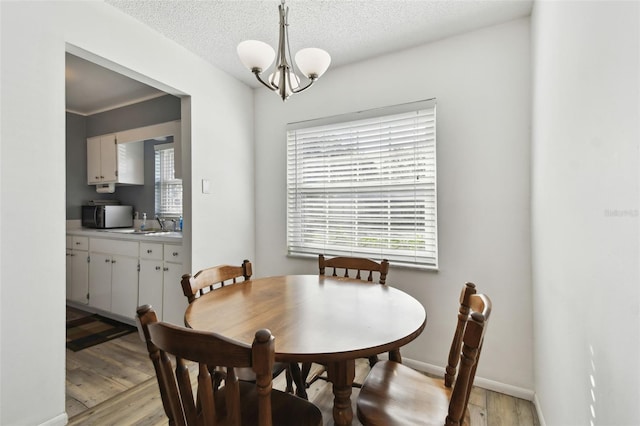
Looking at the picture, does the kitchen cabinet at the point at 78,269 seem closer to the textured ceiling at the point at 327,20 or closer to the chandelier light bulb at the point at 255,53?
the textured ceiling at the point at 327,20

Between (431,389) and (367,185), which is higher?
(367,185)

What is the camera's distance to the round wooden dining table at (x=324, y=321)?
1036 mm

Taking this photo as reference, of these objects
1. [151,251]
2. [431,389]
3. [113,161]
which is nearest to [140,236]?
[151,251]

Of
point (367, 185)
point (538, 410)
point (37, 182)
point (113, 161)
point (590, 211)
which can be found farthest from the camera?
point (113, 161)

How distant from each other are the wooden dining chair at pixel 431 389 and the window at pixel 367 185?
107 centimetres

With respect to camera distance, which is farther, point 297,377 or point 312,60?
point 297,377

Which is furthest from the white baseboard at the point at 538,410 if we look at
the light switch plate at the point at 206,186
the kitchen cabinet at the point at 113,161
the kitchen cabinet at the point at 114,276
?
the kitchen cabinet at the point at 113,161

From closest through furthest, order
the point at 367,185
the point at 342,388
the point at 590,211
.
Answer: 1. the point at 590,211
2. the point at 342,388
3. the point at 367,185

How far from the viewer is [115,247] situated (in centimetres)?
322

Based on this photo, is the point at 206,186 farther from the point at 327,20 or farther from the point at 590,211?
the point at 590,211

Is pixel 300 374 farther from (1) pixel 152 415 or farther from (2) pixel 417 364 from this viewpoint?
(2) pixel 417 364

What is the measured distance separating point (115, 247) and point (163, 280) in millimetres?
829

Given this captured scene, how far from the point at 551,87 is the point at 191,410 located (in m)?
2.02

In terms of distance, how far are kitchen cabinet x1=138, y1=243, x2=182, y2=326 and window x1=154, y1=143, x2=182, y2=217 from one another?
999mm
